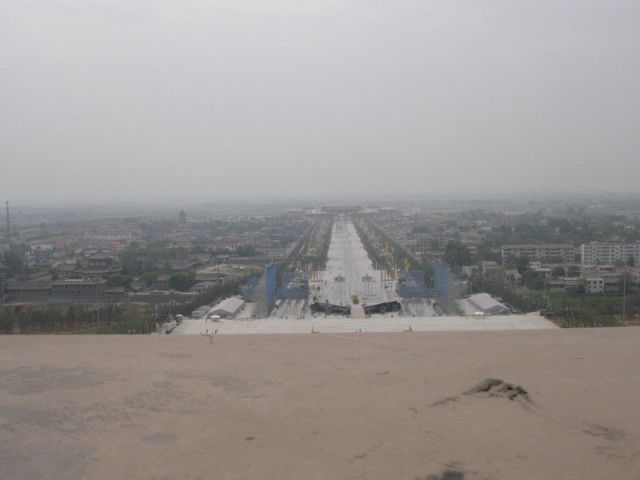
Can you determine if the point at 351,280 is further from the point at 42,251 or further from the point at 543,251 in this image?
the point at 42,251

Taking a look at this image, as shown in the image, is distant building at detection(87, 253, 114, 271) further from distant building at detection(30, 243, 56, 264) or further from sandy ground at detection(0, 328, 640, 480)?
sandy ground at detection(0, 328, 640, 480)

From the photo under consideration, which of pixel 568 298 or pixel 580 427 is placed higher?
pixel 580 427

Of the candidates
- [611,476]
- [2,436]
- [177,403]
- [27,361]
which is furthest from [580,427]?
[27,361]

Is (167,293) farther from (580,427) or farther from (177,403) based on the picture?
(580,427)

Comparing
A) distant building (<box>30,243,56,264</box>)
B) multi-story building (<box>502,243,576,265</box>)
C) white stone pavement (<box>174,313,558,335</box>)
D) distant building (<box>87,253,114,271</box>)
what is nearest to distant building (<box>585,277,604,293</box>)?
white stone pavement (<box>174,313,558,335</box>)

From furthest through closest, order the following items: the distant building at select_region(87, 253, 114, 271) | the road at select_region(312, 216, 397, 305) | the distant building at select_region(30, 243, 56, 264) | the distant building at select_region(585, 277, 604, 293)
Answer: the distant building at select_region(30, 243, 56, 264) < the distant building at select_region(87, 253, 114, 271) < the distant building at select_region(585, 277, 604, 293) < the road at select_region(312, 216, 397, 305)

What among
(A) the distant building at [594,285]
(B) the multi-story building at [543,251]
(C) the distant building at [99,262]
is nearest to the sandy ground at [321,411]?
(A) the distant building at [594,285]

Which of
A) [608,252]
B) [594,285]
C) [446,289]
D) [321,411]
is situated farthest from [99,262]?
[321,411]
